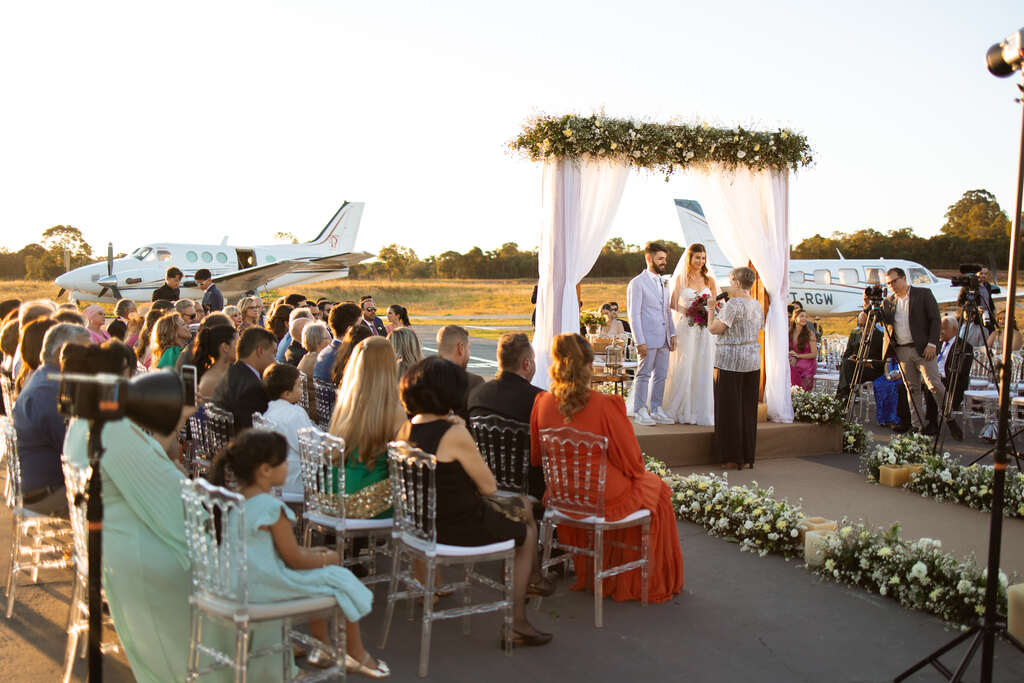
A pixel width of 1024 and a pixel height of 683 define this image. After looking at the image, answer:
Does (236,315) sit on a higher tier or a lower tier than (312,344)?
higher

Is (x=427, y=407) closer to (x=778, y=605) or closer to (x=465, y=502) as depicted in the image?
(x=465, y=502)

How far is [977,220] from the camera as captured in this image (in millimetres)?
48656

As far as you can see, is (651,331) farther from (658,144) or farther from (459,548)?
(459,548)

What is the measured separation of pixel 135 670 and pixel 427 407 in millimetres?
1616

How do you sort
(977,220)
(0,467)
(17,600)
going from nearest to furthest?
(17,600), (0,467), (977,220)

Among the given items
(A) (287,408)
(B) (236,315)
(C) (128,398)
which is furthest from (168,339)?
(C) (128,398)

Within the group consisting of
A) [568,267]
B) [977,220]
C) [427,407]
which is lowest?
[427,407]

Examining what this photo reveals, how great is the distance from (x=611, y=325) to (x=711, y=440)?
4.58 m

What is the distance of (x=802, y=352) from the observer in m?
11.2

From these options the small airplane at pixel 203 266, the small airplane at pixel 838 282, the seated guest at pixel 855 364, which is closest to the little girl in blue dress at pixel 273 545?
the seated guest at pixel 855 364

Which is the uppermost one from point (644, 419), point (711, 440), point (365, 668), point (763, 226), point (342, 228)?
point (342, 228)

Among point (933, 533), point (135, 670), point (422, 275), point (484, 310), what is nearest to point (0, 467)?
point (135, 670)

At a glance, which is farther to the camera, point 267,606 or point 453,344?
point 453,344

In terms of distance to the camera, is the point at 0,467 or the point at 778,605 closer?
the point at 778,605
